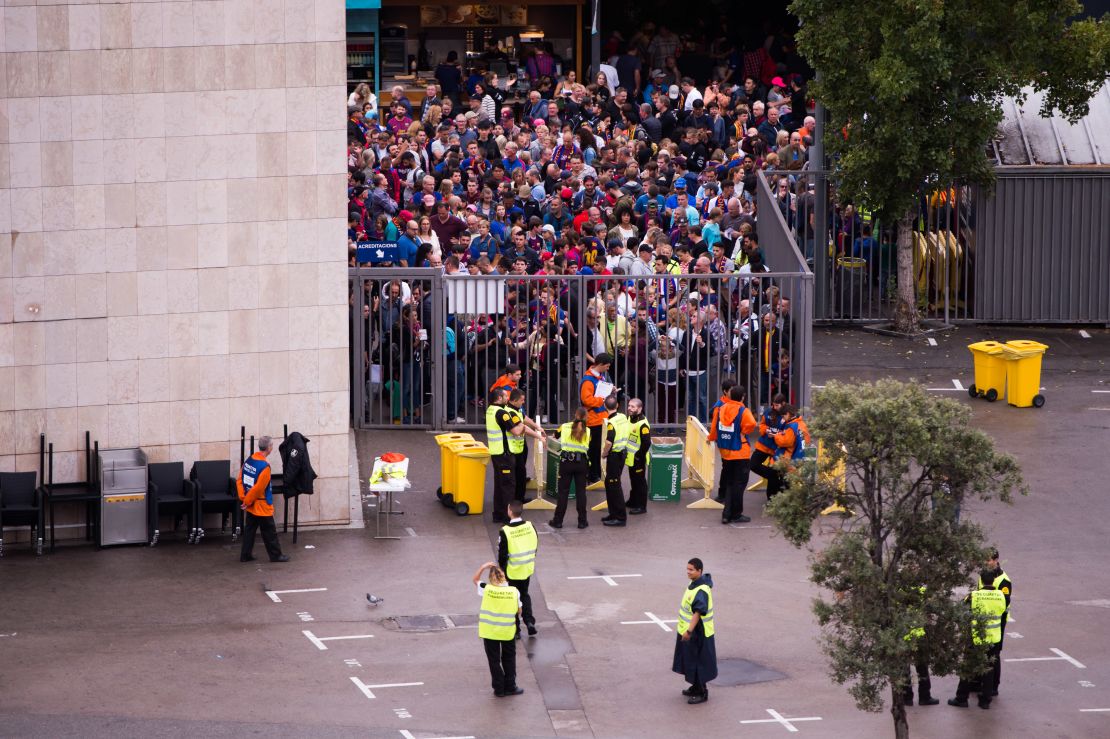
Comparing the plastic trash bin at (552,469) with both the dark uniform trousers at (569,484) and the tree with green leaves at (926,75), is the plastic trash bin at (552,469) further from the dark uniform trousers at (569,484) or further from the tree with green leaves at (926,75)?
the tree with green leaves at (926,75)

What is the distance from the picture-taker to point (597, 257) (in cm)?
2923

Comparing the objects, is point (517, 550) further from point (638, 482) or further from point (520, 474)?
point (520, 474)

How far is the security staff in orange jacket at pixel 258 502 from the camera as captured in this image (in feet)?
68.8

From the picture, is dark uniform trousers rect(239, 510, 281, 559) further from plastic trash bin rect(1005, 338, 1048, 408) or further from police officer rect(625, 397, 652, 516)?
plastic trash bin rect(1005, 338, 1048, 408)

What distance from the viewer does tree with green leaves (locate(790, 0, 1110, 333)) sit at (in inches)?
1135

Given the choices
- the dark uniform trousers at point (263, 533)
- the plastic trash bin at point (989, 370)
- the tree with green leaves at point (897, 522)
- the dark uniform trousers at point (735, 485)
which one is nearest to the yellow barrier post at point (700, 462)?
the dark uniform trousers at point (735, 485)

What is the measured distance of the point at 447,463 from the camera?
77.2ft

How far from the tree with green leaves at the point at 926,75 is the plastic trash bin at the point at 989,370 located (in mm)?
3509

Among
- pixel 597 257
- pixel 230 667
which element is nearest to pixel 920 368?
pixel 597 257

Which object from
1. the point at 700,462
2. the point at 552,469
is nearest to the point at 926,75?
the point at 700,462

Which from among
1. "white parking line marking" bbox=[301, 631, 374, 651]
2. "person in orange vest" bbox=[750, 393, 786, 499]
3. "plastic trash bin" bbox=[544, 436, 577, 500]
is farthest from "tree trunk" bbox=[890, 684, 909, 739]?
"plastic trash bin" bbox=[544, 436, 577, 500]

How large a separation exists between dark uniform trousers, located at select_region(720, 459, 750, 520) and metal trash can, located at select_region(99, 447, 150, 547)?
7241mm

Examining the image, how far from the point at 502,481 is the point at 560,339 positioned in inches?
192

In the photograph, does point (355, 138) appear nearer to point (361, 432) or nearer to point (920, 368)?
point (361, 432)
